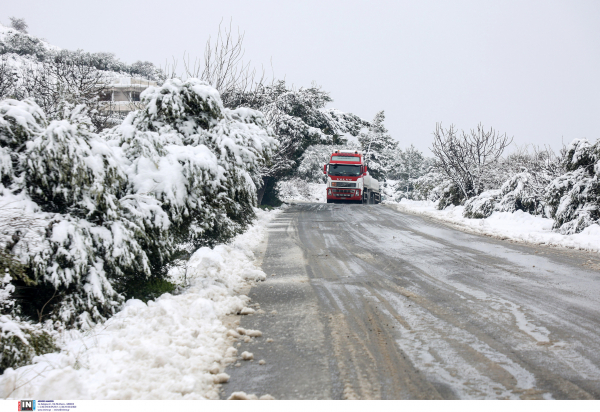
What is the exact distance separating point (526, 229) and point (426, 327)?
12076mm

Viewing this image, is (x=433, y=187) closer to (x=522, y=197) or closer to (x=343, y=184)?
(x=343, y=184)

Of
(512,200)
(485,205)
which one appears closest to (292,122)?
(485,205)

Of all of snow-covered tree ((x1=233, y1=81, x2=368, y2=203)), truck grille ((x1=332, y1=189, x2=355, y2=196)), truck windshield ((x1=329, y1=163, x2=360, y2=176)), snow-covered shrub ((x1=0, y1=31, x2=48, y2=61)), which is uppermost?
snow-covered shrub ((x1=0, y1=31, x2=48, y2=61))

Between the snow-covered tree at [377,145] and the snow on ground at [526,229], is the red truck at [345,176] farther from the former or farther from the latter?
the snow-covered tree at [377,145]

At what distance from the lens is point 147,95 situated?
6.70 m

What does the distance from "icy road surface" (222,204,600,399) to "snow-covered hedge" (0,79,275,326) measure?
5.25 feet

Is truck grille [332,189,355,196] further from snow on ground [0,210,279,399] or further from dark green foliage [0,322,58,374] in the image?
dark green foliage [0,322,58,374]

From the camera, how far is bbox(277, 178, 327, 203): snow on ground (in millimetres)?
46947

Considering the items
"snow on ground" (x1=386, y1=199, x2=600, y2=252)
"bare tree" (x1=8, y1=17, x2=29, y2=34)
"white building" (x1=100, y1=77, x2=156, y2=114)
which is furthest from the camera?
"white building" (x1=100, y1=77, x2=156, y2=114)

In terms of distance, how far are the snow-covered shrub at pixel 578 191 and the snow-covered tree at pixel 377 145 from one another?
138 feet

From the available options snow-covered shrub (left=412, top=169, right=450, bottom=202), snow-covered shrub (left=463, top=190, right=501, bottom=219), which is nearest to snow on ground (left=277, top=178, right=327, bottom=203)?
snow-covered shrub (left=412, top=169, right=450, bottom=202)

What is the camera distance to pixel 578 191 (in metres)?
13.6

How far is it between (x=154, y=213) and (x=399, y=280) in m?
4.21
